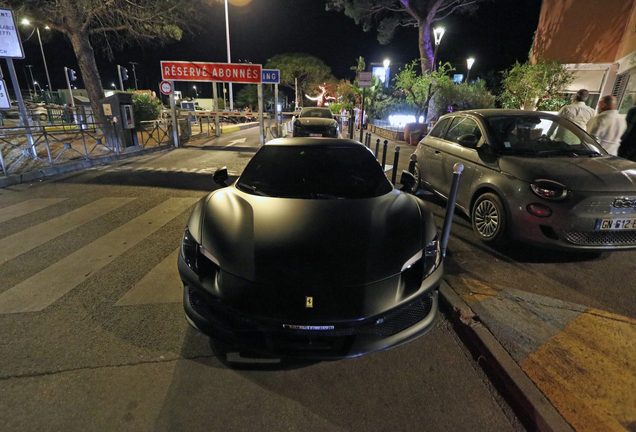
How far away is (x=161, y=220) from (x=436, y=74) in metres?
17.5

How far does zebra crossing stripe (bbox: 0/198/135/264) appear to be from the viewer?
13.8 feet

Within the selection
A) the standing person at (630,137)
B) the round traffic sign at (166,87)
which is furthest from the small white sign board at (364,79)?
the standing person at (630,137)

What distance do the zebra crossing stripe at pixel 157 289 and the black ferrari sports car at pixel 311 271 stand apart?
1.00 meters

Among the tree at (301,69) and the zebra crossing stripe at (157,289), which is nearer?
the zebra crossing stripe at (157,289)

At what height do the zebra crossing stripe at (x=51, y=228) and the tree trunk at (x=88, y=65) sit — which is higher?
the tree trunk at (x=88, y=65)

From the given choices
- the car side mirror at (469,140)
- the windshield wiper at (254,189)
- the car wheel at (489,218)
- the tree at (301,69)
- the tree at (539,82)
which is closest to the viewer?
the windshield wiper at (254,189)

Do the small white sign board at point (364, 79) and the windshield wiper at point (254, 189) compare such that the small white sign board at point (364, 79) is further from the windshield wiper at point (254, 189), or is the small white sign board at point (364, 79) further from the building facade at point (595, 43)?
the windshield wiper at point (254, 189)

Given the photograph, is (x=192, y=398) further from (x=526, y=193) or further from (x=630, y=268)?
(x=630, y=268)

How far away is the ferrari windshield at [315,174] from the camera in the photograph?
119 inches

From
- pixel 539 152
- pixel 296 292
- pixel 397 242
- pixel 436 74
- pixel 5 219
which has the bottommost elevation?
pixel 5 219

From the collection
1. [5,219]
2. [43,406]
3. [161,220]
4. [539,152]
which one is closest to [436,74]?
[539,152]

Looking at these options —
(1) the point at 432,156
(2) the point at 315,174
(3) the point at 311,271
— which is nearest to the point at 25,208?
(2) the point at 315,174

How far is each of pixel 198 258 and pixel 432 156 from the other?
15.9 feet

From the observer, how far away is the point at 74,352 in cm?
249
